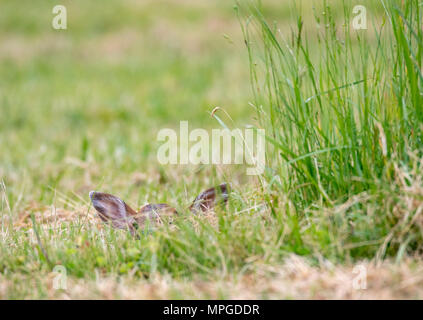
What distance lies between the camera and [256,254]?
2213 millimetres

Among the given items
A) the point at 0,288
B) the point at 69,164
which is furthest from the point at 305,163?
the point at 69,164

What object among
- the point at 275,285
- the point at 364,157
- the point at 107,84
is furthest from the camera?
the point at 107,84

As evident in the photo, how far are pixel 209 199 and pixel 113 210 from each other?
1.55ft

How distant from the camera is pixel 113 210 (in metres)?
2.71

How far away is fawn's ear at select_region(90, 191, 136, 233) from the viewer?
2674 mm

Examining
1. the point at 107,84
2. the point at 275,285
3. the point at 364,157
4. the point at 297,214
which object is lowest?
the point at 275,285

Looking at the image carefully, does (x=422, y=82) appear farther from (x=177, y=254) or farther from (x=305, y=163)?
(x=177, y=254)

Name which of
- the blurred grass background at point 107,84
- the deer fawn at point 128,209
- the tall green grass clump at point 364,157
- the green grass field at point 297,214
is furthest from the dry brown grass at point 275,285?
the blurred grass background at point 107,84

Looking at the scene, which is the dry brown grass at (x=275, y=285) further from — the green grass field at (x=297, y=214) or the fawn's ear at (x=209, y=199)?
the fawn's ear at (x=209, y=199)

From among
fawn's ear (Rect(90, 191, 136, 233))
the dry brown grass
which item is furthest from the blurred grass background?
the dry brown grass

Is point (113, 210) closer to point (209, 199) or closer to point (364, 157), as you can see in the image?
point (209, 199)

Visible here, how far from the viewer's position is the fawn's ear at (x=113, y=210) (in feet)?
8.77

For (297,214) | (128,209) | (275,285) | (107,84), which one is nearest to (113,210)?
(128,209)

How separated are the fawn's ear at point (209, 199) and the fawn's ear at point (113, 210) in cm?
31
